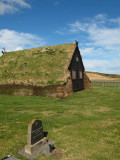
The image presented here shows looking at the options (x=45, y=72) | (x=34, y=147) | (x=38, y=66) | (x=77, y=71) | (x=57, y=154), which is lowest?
(x=57, y=154)

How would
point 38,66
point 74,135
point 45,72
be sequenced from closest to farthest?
point 74,135 < point 45,72 < point 38,66

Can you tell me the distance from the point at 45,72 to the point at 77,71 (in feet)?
21.2

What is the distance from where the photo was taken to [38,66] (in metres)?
21.6

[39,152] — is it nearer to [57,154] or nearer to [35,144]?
[35,144]

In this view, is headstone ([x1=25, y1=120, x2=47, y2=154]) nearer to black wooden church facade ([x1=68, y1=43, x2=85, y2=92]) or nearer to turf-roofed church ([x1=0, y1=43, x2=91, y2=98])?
turf-roofed church ([x1=0, y1=43, x2=91, y2=98])

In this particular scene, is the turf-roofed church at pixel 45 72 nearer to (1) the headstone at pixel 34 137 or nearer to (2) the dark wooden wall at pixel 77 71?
(2) the dark wooden wall at pixel 77 71

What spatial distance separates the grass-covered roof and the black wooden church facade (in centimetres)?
146

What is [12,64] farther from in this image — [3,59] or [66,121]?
[66,121]

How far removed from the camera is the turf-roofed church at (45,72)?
722 inches

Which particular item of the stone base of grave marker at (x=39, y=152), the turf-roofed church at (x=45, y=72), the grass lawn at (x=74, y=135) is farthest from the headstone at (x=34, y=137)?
the turf-roofed church at (x=45, y=72)

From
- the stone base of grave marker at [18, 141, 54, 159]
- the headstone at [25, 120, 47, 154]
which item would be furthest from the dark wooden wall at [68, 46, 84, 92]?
the stone base of grave marker at [18, 141, 54, 159]

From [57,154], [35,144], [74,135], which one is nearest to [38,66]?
[74,135]

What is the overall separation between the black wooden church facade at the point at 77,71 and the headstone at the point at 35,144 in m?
15.8

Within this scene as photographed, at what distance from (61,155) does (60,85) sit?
1243cm
